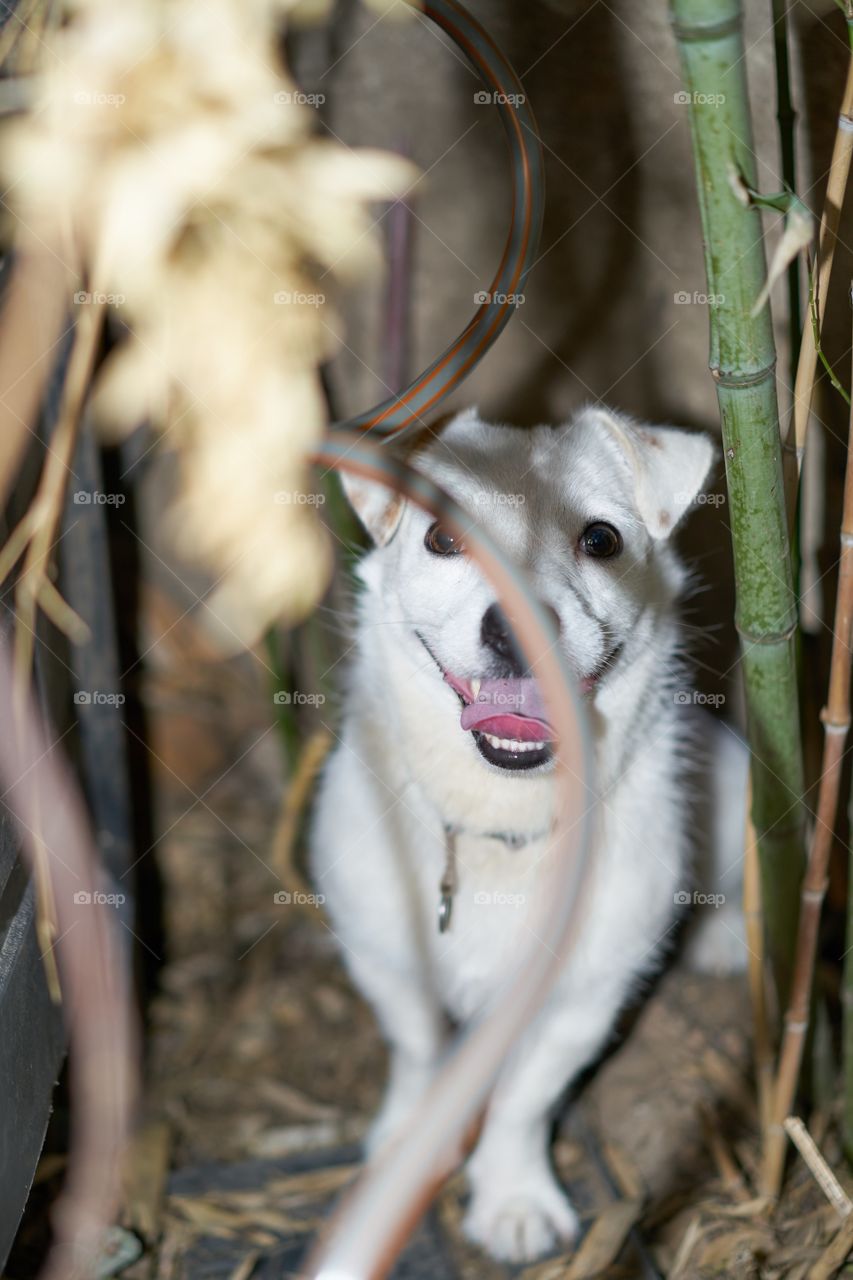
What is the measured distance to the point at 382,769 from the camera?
204cm

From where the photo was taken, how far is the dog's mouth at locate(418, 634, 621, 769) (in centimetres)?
170

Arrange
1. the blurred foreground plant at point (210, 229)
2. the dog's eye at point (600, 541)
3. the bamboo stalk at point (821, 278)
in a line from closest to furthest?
1. the bamboo stalk at point (821, 278)
2. the dog's eye at point (600, 541)
3. the blurred foreground plant at point (210, 229)

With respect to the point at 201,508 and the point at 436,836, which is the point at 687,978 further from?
the point at 201,508

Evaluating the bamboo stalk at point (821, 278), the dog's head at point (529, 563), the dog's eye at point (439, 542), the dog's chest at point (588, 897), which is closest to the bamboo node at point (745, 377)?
the bamboo stalk at point (821, 278)

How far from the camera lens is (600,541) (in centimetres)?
183

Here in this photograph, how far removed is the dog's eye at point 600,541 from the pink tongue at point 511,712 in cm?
26

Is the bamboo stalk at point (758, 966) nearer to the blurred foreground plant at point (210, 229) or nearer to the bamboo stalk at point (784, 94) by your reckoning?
the bamboo stalk at point (784, 94)

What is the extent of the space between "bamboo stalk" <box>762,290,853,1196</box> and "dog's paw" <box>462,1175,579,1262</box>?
356 mm

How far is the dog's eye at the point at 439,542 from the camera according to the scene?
1.79 m

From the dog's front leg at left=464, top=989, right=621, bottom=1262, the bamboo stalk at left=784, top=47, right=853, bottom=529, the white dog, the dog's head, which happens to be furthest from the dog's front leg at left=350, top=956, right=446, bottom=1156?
the bamboo stalk at left=784, top=47, right=853, bottom=529

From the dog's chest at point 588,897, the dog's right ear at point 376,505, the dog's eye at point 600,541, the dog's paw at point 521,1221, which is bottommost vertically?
the dog's paw at point 521,1221

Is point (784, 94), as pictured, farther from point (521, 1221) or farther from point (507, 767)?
point (521, 1221)

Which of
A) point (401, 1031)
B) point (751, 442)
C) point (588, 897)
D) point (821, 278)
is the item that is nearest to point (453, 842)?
point (588, 897)

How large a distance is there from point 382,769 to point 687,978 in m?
0.93
